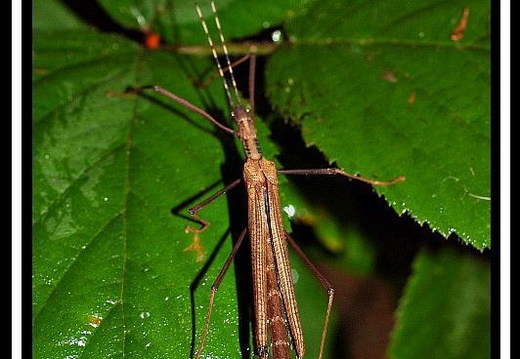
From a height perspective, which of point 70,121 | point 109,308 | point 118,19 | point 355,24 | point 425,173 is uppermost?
point 118,19

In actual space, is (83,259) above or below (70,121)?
below

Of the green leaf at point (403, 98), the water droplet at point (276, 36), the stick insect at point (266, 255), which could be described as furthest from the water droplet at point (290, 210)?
the water droplet at point (276, 36)

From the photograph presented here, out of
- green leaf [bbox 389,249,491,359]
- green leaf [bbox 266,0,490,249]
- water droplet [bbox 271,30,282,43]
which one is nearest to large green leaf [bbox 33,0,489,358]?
green leaf [bbox 266,0,490,249]

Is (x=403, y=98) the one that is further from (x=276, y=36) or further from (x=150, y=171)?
(x=150, y=171)

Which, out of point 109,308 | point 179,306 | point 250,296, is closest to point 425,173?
point 250,296

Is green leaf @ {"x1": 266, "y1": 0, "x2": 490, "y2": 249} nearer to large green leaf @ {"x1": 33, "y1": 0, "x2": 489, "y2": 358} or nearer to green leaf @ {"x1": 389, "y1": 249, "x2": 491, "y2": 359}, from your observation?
large green leaf @ {"x1": 33, "y1": 0, "x2": 489, "y2": 358}

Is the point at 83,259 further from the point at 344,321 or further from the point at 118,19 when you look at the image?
the point at 344,321
